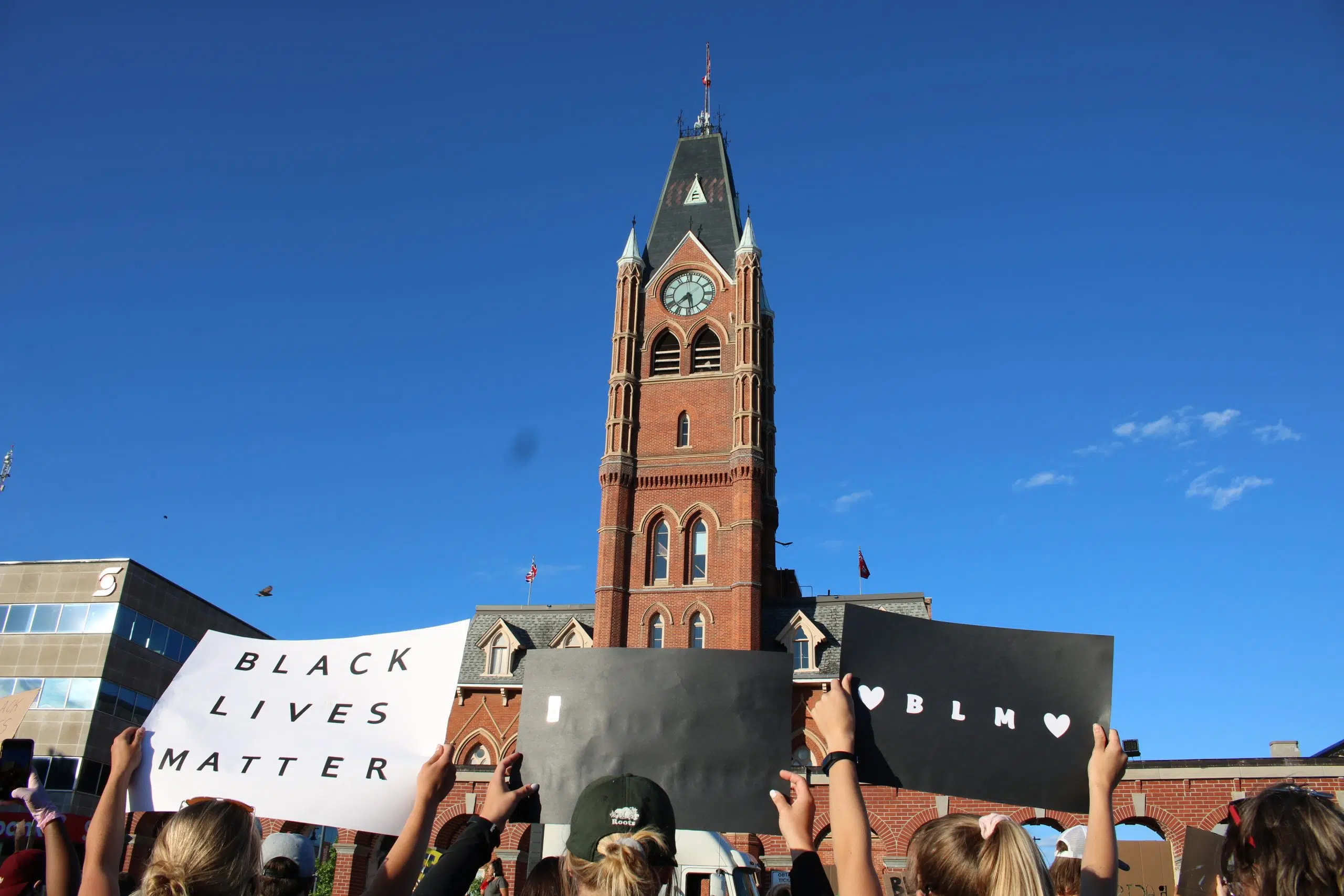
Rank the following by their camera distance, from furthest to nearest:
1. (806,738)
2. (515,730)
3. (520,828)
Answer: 1. (515,730)
2. (806,738)
3. (520,828)

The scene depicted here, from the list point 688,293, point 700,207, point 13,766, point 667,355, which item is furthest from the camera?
point 700,207

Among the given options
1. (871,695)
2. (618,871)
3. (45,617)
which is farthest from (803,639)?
(618,871)

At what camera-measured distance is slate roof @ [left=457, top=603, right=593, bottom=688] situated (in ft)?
127

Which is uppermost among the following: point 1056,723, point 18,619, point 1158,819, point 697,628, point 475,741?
point 697,628

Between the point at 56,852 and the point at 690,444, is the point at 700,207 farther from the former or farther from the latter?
the point at 56,852

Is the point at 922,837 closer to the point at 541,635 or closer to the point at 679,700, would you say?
the point at 679,700

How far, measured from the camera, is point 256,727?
18.9 ft

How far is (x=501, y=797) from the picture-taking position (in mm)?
4812

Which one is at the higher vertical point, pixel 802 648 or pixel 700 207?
pixel 700 207

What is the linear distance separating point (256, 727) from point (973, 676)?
13.3ft

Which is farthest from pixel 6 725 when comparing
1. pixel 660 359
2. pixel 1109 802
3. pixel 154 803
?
pixel 660 359

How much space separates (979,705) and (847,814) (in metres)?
2.30

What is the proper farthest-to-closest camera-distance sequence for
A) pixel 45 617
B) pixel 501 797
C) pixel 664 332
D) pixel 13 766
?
1. pixel 664 332
2. pixel 45 617
3. pixel 13 766
4. pixel 501 797

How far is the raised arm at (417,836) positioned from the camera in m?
3.92
